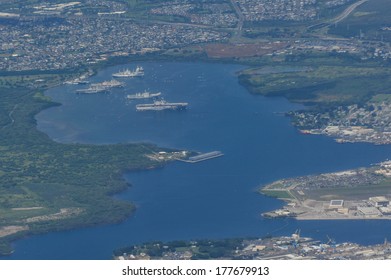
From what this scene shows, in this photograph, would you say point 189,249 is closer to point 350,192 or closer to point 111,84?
point 350,192

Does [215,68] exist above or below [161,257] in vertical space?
below

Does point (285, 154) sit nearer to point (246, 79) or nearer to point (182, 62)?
point (246, 79)

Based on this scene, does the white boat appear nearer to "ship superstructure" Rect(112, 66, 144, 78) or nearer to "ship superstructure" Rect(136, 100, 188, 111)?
"ship superstructure" Rect(112, 66, 144, 78)

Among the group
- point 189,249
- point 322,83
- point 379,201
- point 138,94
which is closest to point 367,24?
point 322,83

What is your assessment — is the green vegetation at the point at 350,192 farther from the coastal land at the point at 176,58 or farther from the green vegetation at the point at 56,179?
the green vegetation at the point at 56,179

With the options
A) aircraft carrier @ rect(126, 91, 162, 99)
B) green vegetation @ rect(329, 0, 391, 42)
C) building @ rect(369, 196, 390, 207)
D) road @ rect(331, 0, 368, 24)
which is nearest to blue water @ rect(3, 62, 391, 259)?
aircraft carrier @ rect(126, 91, 162, 99)

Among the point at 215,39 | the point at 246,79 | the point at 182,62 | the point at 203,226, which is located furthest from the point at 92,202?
the point at 215,39
